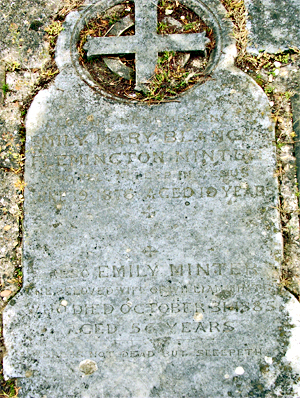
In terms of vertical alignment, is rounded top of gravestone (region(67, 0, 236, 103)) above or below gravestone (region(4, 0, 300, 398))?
above

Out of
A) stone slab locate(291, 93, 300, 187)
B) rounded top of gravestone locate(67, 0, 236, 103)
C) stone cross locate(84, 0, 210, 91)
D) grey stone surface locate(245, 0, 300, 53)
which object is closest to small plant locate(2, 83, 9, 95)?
rounded top of gravestone locate(67, 0, 236, 103)

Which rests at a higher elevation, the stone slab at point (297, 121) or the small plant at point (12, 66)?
the small plant at point (12, 66)

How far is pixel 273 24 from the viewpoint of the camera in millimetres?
2443

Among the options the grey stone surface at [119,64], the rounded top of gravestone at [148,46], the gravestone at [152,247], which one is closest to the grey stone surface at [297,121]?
the gravestone at [152,247]

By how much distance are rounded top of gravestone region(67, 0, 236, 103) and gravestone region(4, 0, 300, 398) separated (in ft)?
0.09

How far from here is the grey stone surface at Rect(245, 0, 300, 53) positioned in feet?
7.91

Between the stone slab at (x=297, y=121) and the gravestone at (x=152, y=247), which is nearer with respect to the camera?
the gravestone at (x=152, y=247)

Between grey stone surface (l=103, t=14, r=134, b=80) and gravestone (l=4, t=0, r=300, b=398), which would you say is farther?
grey stone surface (l=103, t=14, r=134, b=80)

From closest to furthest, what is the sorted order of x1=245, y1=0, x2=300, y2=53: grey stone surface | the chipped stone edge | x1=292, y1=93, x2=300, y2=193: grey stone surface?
the chipped stone edge, x1=292, y1=93, x2=300, y2=193: grey stone surface, x1=245, y1=0, x2=300, y2=53: grey stone surface

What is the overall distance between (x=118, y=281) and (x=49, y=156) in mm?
933

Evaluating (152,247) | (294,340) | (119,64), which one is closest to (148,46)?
(119,64)

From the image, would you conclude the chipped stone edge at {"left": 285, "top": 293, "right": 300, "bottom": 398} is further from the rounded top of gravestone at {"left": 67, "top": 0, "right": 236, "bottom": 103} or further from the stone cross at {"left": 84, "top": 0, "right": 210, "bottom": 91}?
the stone cross at {"left": 84, "top": 0, "right": 210, "bottom": 91}

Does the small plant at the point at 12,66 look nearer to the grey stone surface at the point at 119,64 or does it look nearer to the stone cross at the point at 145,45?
the stone cross at the point at 145,45

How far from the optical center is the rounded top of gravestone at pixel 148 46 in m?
2.34
